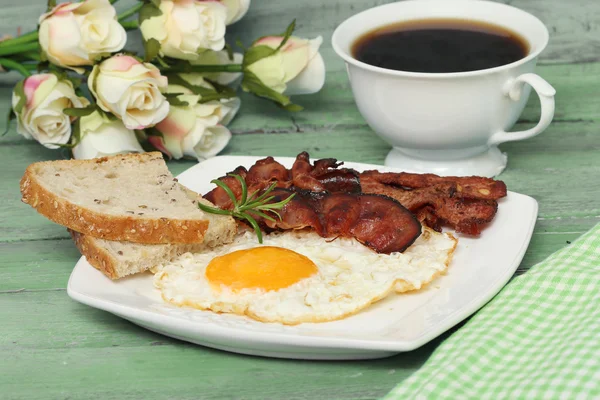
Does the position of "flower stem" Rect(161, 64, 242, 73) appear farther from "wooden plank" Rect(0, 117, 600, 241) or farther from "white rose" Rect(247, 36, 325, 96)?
"wooden plank" Rect(0, 117, 600, 241)

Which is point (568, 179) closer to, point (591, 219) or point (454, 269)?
point (591, 219)

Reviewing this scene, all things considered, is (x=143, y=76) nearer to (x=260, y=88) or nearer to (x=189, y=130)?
(x=189, y=130)

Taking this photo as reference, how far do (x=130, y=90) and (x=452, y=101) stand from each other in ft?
3.64

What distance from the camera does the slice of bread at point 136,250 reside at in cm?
241

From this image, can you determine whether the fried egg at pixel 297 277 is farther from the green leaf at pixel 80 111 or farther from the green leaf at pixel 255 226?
the green leaf at pixel 80 111

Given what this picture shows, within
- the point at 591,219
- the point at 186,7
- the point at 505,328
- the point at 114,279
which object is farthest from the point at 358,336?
the point at 186,7

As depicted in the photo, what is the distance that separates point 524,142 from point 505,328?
5.20ft

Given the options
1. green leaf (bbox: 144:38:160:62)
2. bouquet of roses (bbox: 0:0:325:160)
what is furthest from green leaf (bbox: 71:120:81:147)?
green leaf (bbox: 144:38:160:62)

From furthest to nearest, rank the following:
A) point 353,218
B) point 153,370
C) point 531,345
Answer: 1. point 353,218
2. point 153,370
3. point 531,345

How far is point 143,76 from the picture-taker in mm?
3164

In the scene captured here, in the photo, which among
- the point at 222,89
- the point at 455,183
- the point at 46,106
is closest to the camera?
the point at 455,183

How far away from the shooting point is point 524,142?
139 inches

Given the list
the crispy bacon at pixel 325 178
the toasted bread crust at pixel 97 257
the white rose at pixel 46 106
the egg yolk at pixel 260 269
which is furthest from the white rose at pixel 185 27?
the egg yolk at pixel 260 269

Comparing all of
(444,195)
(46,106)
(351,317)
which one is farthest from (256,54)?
(351,317)
